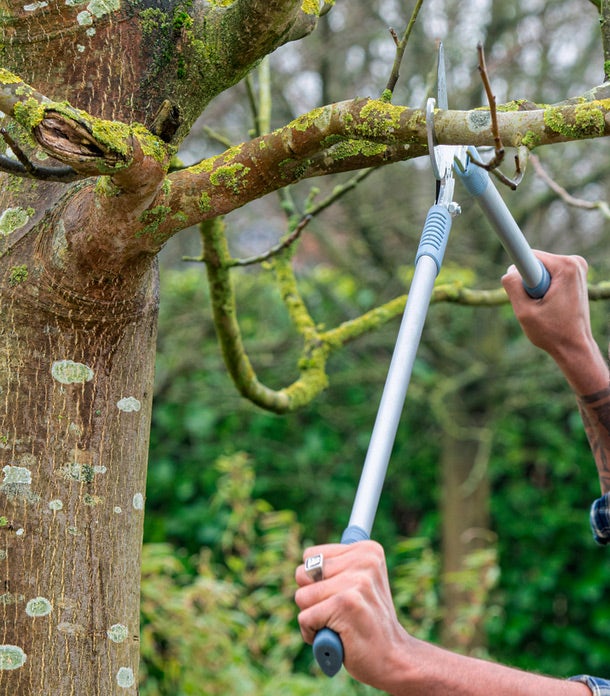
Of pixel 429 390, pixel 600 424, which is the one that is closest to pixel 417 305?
pixel 600 424

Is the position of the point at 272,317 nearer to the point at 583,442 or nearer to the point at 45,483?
the point at 583,442

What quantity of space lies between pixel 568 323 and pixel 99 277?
0.99m

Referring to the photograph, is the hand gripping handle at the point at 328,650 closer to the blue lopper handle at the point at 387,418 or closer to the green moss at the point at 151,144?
the blue lopper handle at the point at 387,418

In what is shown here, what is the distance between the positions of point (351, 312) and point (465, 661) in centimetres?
361

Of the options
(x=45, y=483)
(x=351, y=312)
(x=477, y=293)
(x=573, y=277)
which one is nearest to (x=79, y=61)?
(x=45, y=483)

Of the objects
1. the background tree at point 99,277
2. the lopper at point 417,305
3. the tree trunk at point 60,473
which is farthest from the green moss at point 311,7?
the tree trunk at point 60,473

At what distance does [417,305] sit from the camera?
1.12m

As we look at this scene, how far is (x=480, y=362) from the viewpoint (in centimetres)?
476

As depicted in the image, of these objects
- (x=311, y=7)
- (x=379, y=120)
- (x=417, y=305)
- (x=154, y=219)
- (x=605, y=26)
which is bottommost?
(x=417, y=305)

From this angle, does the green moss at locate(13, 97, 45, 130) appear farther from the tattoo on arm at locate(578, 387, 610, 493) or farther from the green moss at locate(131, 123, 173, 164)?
the tattoo on arm at locate(578, 387, 610, 493)

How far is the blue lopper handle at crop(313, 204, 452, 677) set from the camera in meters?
0.93

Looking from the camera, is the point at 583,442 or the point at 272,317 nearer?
the point at 583,442

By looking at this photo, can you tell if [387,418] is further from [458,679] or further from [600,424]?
[600,424]

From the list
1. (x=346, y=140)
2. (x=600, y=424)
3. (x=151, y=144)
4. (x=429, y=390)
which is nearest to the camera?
(x=151, y=144)
